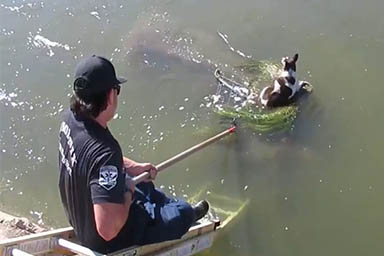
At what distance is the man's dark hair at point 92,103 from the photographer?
397 cm

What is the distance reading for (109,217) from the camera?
3893 mm

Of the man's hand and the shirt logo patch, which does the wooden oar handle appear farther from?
the shirt logo patch

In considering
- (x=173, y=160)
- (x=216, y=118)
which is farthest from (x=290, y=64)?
(x=173, y=160)

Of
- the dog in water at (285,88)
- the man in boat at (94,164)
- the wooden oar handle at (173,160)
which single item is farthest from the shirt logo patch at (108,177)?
the dog in water at (285,88)

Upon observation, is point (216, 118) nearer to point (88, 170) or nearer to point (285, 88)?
point (285, 88)

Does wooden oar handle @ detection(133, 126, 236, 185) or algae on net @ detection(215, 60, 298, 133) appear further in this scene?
algae on net @ detection(215, 60, 298, 133)

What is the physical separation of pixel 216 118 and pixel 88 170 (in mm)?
3090

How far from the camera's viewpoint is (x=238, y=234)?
579 centimetres

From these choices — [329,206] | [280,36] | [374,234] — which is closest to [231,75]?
[280,36]

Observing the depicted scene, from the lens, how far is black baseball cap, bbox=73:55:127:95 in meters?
3.94

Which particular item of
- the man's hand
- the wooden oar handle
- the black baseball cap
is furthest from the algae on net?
the black baseball cap

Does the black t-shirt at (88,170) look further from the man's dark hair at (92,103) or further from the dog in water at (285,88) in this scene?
the dog in water at (285,88)

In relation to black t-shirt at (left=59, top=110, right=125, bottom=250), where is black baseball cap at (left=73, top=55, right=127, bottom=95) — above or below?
above

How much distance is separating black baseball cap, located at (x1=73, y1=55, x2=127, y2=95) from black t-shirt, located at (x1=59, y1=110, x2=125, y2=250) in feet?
0.65
